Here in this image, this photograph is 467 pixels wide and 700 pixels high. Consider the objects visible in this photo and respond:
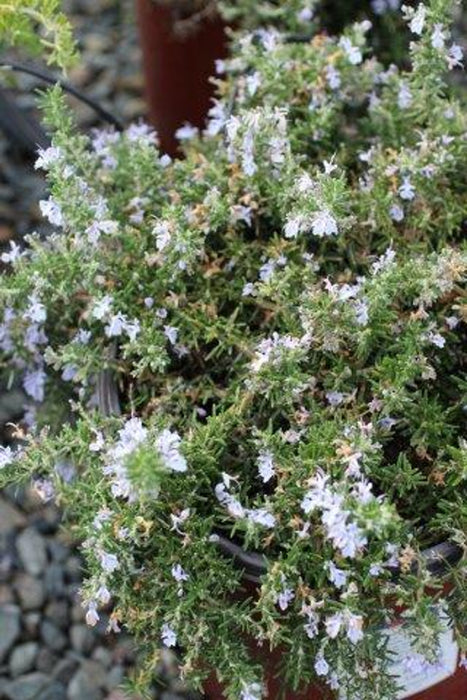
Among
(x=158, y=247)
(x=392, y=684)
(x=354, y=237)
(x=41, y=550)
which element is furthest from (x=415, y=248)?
(x=41, y=550)

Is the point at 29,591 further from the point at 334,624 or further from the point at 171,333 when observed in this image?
the point at 334,624

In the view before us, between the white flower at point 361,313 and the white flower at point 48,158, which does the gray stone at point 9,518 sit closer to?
the white flower at point 48,158

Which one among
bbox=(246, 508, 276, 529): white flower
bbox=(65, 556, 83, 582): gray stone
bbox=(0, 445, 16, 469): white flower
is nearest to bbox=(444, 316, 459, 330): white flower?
bbox=(246, 508, 276, 529): white flower

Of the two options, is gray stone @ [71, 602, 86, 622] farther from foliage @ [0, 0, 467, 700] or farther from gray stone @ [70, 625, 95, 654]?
foliage @ [0, 0, 467, 700]

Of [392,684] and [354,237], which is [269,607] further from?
[354,237]

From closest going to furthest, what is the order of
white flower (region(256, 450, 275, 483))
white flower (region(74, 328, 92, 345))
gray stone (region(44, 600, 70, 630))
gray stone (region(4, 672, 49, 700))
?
white flower (region(256, 450, 275, 483)) < white flower (region(74, 328, 92, 345)) < gray stone (region(4, 672, 49, 700)) < gray stone (region(44, 600, 70, 630))

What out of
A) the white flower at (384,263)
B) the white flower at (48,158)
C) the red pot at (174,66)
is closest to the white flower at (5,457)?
the white flower at (48,158)

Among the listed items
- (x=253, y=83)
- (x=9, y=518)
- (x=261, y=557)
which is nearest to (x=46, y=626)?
(x=9, y=518)
